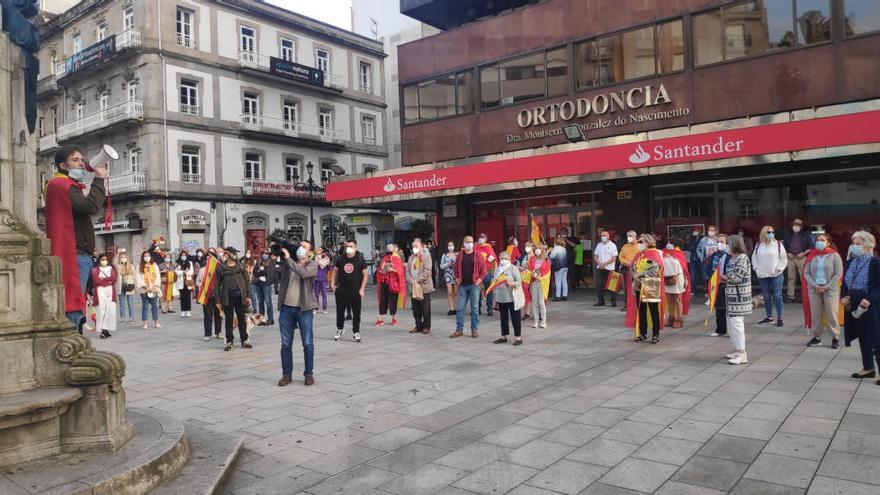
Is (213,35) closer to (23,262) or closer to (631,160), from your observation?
(631,160)

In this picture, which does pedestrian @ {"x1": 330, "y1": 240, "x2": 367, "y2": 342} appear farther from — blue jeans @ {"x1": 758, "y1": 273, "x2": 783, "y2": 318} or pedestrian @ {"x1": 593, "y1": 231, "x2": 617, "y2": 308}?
blue jeans @ {"x1": 758, "y1": 273, "x2": 783, "y2": 318}

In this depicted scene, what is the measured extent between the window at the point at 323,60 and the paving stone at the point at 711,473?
1567 inches

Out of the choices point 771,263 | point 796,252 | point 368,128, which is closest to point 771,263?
point 771,263

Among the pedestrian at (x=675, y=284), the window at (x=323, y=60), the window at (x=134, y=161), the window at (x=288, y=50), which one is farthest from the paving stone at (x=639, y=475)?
the window at (x=323, y=60)

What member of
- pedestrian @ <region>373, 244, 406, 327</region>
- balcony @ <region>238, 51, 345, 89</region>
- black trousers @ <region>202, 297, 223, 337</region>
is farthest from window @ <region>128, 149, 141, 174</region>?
pedestrian @ <region>373, 244, 406, 327</region>

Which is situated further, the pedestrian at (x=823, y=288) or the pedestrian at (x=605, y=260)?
the pedestrian at (x=605, y=260)

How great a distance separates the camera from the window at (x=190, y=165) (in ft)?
108

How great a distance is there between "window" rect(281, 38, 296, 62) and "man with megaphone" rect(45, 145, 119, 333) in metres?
35.5

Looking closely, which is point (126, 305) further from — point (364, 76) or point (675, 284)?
point (364, 76)

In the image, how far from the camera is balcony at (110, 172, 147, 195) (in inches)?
1249

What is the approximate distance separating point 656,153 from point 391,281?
736 cm

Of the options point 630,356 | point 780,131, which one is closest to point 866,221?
point 780,131

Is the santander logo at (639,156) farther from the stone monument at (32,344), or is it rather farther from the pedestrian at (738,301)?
the stone monument at (32,344)

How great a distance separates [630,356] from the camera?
9.23m
